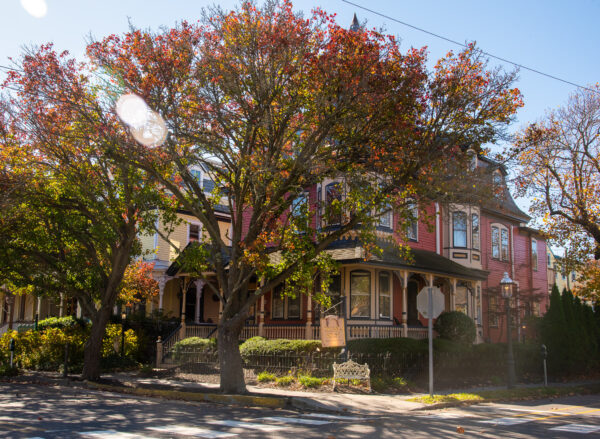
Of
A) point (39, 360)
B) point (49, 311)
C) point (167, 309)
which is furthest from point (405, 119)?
point (49, 311)

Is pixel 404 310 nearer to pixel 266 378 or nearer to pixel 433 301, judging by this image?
pixel 266 378

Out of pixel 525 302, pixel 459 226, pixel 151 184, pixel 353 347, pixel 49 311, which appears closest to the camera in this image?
pixel 151 184

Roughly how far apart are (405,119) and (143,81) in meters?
6.36

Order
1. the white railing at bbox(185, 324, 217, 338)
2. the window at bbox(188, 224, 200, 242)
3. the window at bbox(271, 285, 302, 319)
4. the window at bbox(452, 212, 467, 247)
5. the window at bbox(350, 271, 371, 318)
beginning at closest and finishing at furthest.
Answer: the window at bbox(350, 271, 371, 318), the white railing at bbox(185, 324, 217, 338), the window at bbox(271, 285, 302, 319), the window at bbox(452, 212, 467, 247), the window at bbox(188, 224, 200, 242)

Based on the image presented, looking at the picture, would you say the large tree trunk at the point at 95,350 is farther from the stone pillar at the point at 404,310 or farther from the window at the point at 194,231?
the window at the point at 194,231

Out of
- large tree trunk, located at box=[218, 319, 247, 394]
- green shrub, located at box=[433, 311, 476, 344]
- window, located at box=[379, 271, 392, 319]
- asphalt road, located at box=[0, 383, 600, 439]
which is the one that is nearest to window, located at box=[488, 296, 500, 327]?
green shrub, located at box=[433, 311, 476, 344]

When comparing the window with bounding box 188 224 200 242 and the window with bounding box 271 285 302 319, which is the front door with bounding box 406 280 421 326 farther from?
the window with bounding box 188 224 200 242

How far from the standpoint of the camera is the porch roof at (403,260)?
20297 mm

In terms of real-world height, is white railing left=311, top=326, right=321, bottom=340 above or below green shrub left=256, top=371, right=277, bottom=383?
above

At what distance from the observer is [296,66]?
13438 millimetres

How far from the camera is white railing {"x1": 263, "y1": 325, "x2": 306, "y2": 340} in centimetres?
2091

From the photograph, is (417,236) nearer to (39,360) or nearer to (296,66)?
(296,66)

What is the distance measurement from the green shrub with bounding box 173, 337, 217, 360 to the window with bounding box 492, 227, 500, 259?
16.1m

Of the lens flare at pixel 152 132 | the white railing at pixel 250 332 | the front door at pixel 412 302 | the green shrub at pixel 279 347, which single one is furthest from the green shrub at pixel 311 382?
the front door at pixel 412 302
